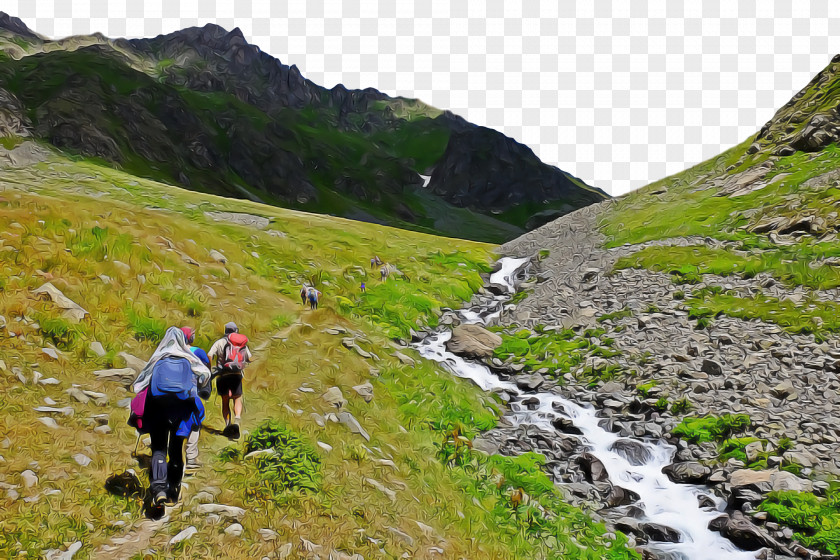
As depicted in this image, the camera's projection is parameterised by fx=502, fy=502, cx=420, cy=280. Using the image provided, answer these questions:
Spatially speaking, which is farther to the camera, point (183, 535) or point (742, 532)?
point (742, 532)

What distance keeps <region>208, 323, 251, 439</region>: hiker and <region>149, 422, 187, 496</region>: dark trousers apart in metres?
3.03

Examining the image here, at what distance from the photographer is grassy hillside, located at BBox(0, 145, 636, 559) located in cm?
884

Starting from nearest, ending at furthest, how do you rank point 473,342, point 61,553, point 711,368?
point 61,553, point 711,368, point 473,342

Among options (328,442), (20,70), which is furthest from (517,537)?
(20,70)

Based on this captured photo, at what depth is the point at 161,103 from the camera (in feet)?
571

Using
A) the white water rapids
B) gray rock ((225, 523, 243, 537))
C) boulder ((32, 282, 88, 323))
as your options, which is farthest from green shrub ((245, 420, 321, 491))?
the white water rapids

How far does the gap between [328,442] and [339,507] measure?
7.51ft

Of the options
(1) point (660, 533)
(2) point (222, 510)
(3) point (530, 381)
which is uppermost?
(2) point (222, 510)

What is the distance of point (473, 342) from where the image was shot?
2520 cm

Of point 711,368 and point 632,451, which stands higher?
point 711,368

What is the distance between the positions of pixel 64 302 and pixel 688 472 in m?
19.0

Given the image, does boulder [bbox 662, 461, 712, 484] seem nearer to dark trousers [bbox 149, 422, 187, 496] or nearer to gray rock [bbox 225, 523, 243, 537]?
gray rock [bbox 225, 523, 243, 537]

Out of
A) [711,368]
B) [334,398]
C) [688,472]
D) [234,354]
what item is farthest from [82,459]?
[711,368]

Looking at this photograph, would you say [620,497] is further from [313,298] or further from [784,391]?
[313,298]
